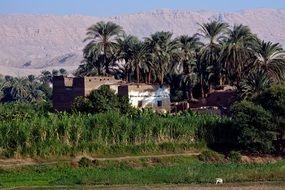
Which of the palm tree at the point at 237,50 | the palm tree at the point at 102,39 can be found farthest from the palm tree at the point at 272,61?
the palm tree at the point at 102,39

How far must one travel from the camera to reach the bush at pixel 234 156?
50.3m

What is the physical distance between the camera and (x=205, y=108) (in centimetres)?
6806

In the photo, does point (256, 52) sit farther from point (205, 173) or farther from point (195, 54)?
point (205, 173)

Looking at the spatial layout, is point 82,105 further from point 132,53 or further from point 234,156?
point 234,156

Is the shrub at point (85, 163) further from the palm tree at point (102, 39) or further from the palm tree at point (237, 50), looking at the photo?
the palm tree at point (102, 39)

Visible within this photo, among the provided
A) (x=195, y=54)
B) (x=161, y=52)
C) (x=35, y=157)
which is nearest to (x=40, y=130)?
(x=35, y=157)

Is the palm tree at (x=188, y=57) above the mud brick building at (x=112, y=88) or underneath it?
above

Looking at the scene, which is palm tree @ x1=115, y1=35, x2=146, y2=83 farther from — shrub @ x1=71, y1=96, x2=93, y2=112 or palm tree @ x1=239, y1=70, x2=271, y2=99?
palm tree @ x1=239, y1=70, x2=271, y2=99

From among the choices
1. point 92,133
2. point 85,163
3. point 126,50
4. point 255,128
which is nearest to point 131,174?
point 85,163

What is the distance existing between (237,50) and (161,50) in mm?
8468

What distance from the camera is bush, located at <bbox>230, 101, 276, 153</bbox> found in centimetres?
5131

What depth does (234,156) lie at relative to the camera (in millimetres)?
50719

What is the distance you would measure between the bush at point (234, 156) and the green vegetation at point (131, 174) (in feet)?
13.8

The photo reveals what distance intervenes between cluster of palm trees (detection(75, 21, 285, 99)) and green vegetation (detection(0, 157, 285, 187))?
22.4m
